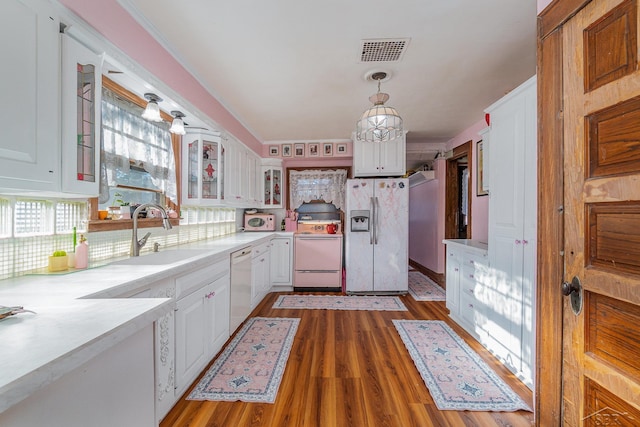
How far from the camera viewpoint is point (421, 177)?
5.34 m

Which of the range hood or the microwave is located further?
the range hood

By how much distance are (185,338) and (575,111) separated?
7.55 ft

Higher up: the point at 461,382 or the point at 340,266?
the point at 340,266

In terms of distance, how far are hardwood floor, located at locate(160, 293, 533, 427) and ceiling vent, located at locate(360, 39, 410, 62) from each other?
2510 millimetres

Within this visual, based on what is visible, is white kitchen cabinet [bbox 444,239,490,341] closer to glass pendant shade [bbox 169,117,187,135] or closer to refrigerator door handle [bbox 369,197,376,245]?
refrigerator door handle [bbox 369,197,376,245]

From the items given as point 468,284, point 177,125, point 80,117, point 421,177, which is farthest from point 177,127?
point 421,177

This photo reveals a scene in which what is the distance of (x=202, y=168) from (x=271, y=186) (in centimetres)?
186

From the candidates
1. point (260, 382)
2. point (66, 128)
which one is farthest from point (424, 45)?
point (260, 382)

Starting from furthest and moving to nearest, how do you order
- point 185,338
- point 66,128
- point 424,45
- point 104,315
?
point 424,45
point 185,338
point 66,128
point 104,315

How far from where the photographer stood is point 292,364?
6.84 feet

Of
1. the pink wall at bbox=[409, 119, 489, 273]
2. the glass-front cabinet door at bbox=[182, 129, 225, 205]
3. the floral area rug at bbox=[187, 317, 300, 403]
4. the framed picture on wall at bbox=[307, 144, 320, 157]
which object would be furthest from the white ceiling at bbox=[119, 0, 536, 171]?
the floral area rug at bbox=[187, 317, 300, 403]

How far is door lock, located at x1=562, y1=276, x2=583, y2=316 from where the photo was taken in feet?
3.21

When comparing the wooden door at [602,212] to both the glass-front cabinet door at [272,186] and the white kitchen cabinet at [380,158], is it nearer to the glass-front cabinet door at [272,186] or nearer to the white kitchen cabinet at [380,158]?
the white kitchen cabinet at [380,158]

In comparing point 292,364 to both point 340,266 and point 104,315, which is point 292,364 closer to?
point 104,315
